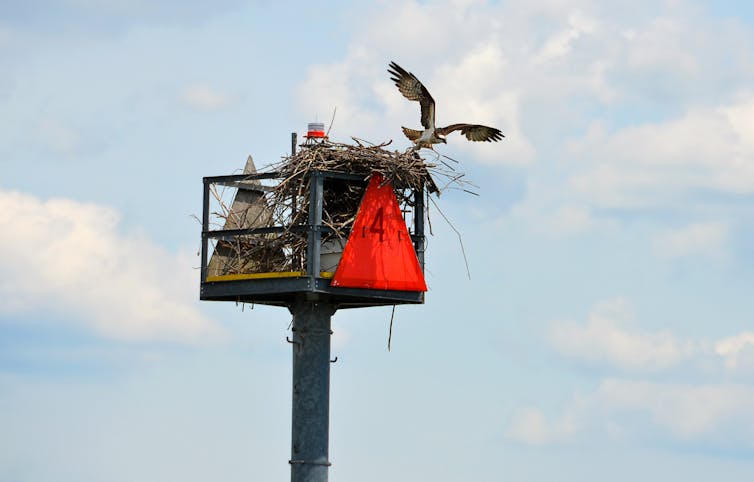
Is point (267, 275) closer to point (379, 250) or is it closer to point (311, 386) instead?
point (379, 250)

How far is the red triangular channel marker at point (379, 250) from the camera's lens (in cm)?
2428

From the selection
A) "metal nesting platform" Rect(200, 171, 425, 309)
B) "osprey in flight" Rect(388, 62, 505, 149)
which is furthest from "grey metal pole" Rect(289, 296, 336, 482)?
"osprey in flight" Rect(388, 62, 505, 149)

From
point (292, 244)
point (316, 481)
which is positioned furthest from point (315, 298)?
point (316, 481)

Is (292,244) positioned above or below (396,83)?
below

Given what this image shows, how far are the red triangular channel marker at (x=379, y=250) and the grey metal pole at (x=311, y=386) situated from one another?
1198 millimetres

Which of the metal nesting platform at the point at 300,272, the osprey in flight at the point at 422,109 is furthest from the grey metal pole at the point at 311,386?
the osprey in flight at the point at 422,109

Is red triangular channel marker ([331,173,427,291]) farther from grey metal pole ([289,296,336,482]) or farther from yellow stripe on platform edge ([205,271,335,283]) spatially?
grey metal pole ([289,296,336,482])

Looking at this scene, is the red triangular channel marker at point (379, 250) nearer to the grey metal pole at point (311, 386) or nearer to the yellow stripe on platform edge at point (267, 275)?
the yellow stripe on platform edge at point (267, 275)

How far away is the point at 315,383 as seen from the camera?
25109 mm

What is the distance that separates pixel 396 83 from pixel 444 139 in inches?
42.5

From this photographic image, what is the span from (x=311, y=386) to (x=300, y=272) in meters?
1.97

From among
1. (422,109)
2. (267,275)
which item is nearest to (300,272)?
(267,275)

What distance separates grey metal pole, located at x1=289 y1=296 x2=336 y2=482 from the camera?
24.9m

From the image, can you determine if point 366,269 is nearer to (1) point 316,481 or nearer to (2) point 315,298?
(2) point 315,298
